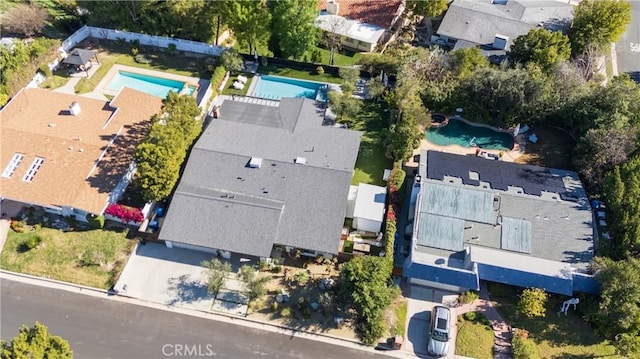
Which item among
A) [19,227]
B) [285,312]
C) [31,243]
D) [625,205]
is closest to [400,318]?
[285,312]

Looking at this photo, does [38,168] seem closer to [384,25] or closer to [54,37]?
[54,37]

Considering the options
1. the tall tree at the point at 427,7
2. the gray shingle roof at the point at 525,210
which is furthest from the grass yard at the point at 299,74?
the gray shingle roof at the point at 525,210

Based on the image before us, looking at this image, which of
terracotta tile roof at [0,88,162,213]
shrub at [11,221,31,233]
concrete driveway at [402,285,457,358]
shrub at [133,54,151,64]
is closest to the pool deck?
concrete driveway at [402,285,457,358]

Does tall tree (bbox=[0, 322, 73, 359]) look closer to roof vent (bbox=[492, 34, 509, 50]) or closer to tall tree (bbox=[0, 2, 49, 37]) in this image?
tall tree (bbox=[0, 2, 49, 37])

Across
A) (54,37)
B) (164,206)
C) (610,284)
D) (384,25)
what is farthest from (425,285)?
(54,37)

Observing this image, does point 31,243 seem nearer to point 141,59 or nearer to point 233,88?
point 233,88
